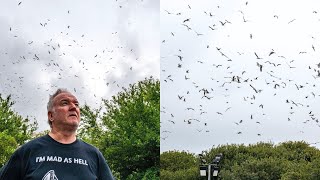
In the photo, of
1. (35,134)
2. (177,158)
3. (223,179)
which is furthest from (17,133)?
(177,158)

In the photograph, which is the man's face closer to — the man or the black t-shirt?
the man

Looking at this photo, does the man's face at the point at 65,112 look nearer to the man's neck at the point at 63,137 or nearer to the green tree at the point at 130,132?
the man's neck at the point at 63,137

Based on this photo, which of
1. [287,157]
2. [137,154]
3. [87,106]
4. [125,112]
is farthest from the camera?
[287,157]

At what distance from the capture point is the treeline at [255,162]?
1606 inches

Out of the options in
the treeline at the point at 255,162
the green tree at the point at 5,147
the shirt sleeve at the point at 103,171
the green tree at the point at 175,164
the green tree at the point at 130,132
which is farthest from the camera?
the green tree at the point at 175,164

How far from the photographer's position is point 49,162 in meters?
3.85

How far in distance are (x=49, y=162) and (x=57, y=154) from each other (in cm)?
6

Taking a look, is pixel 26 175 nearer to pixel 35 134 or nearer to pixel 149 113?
pixel 149 113

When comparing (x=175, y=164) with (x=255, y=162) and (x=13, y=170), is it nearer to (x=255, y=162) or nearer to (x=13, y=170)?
(x=255, y=162)

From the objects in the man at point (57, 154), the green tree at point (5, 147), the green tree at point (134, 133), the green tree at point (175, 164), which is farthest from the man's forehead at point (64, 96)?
the green tree at point (175, 164)

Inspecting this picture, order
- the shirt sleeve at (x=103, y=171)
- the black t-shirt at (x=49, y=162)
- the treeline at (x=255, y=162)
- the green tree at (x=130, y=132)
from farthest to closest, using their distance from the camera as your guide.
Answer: the treeline at (x=255, y=162) < the green tree at (x=130, y=132) < the shirt sleeve at (x=103, y=171) < the black t-shirt at (x=49, y=162)

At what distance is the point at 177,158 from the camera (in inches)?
2035

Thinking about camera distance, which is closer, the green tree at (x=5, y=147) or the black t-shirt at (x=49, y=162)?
the black t-shirt at (x=49, y=162)

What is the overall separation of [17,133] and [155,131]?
761 cm
